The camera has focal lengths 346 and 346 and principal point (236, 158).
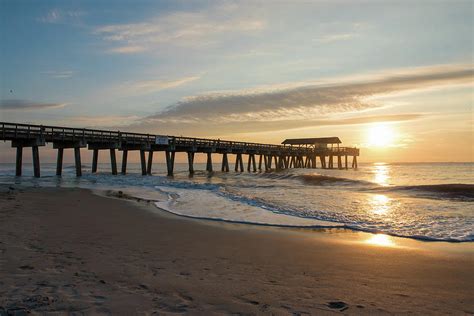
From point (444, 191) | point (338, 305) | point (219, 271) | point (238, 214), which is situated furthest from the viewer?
point (444, 191)

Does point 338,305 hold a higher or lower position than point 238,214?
higher

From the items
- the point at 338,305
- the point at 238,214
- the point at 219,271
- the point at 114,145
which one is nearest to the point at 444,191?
the point at 238,214

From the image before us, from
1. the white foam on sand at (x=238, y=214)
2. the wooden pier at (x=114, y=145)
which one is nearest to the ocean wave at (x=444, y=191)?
the white foam on sand at (x=238, y=214)

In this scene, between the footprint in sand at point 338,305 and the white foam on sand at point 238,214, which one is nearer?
the footprint in sand at point 338,305

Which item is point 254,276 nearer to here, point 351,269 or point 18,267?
point 351,269

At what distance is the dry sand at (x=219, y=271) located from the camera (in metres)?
3.68

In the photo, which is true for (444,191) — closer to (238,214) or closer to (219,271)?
(238,214)

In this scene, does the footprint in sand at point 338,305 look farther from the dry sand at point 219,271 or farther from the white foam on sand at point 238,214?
the white foam on sand at point 238,214

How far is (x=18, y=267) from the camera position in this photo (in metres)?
4.67

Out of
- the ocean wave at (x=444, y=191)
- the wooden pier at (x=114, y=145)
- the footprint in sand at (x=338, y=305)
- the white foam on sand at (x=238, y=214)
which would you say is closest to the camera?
the footprint in sand at (x=338, y=305)

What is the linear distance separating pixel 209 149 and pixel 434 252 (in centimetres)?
4022

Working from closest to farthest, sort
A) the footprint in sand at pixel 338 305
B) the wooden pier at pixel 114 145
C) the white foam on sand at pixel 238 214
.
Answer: the footprint in sand at pixel 338 305 < the white foam on sand at pixel 238 214 < the wooden pier at pixel 114 145

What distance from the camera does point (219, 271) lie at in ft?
16.3

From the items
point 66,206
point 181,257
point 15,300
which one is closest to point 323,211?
point 181,257
